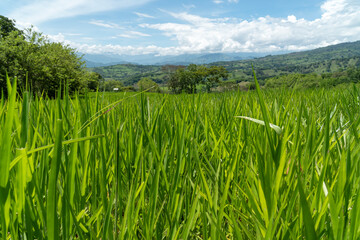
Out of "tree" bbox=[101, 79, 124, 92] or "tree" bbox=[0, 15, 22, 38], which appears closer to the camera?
"tree" bbox=[101, 79, 124, 92]

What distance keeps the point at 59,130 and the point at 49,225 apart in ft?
0.40

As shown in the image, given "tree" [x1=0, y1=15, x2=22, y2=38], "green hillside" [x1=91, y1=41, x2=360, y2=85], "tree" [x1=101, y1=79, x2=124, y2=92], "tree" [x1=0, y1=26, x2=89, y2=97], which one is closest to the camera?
"tree" [x1=101, y1=79, x2=124, y2=92]

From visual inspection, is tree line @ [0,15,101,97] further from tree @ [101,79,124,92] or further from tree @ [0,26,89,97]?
tree @ [101,79,124,92]

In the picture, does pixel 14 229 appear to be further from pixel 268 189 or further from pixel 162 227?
pixel 268 189

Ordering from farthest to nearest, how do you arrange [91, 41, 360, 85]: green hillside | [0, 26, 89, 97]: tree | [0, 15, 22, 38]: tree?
1. [91, 41, 360, 85]: green hillside
2. [0, 15, 22, 38]: tree
3. [0, 26, 89, 97]: tree

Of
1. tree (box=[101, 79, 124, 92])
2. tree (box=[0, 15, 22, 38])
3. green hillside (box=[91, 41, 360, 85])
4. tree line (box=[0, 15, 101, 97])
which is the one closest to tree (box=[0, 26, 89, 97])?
tree line (box=[0, 15, 101, 97])

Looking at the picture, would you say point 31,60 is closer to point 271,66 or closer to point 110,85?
point 110,85

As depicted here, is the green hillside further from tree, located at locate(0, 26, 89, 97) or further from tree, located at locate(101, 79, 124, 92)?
tree, located at locate(0, 26, 89, 97)

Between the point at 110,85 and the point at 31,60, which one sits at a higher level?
the point at 31,60

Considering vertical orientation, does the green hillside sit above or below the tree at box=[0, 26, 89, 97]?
above

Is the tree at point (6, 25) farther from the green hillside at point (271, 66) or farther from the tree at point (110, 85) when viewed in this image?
the green hillside at point (271, 66)

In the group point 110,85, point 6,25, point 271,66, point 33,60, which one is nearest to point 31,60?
point 33,60

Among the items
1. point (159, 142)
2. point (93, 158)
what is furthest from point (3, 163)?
point (159, 142)

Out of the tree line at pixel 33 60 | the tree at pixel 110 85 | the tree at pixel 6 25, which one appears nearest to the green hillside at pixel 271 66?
the tree at pixel 110 85
